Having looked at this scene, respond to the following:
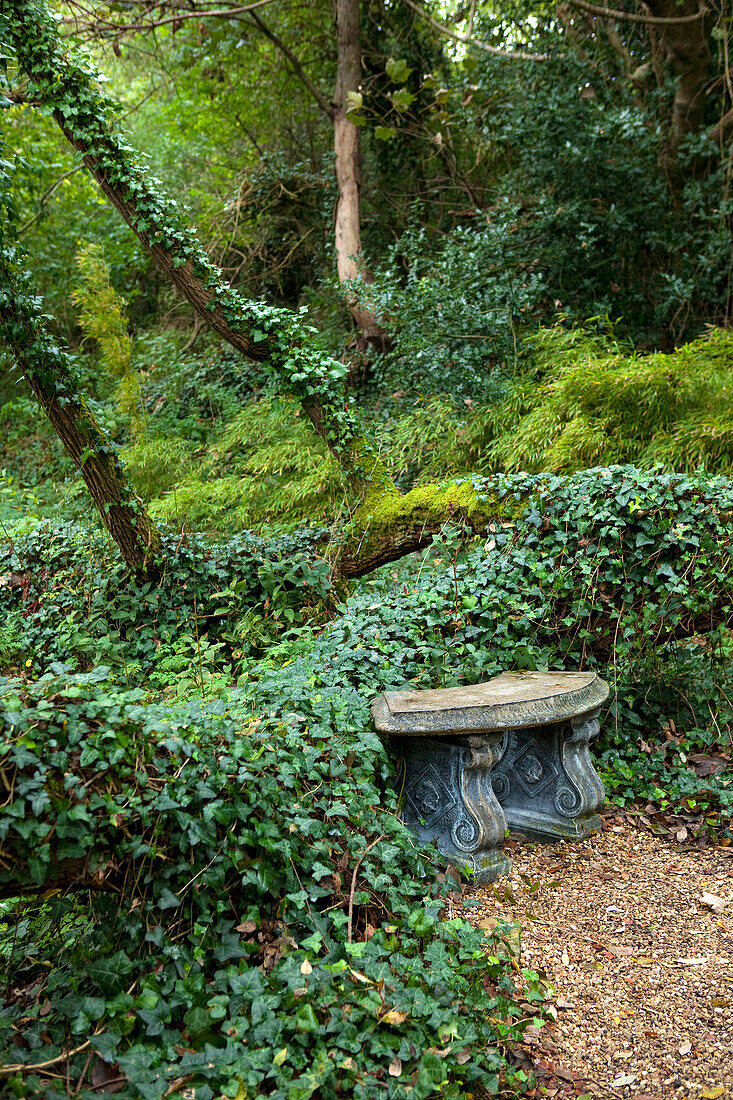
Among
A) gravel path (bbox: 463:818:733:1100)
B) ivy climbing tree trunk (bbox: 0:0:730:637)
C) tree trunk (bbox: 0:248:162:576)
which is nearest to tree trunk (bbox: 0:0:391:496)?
ivy climbing tree trunk (bbox: 0:0:730:637)

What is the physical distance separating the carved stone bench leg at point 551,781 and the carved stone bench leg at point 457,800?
0.35 metres

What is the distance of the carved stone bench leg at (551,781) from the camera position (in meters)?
3.36

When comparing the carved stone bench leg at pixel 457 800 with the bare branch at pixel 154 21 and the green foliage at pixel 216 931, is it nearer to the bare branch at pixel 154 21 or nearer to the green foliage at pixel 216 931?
the green foliage at pixel 216 931

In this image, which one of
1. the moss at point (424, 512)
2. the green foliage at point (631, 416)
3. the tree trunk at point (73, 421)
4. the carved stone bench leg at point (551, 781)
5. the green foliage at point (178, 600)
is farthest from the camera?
the green foliage at point (631, 416)

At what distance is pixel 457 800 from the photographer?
3002 mm

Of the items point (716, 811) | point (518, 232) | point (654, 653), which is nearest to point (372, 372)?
point (518, 232)

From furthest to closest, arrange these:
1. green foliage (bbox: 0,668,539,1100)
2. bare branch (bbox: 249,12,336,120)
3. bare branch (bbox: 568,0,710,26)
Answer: bare branch (bbox: 249,12,336,120) < bare branch (bbox: 568,0,710,26) < green foliage (bbox: 0,668,539,1100)

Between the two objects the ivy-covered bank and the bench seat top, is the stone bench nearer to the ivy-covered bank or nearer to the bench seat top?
the bench seat top

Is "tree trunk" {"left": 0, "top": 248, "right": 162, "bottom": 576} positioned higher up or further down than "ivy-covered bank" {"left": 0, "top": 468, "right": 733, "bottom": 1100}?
higher up

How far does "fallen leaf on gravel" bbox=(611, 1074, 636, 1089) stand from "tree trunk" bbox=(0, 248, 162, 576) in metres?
3.71

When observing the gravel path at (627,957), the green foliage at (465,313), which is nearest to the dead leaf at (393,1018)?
the gravel path at (627,957)

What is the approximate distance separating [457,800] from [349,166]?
782cm

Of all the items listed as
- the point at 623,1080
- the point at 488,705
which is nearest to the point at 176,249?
the point at 488,705

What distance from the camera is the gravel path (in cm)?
215
